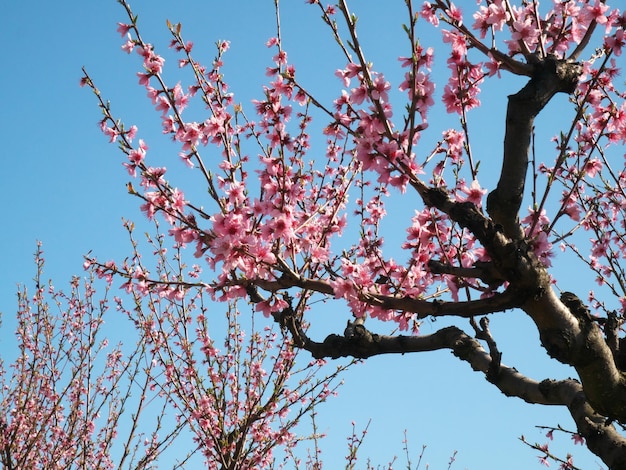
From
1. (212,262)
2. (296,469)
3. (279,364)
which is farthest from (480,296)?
(296,469)

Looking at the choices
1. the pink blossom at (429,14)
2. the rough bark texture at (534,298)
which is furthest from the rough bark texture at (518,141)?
the pink blossom at (429,14)

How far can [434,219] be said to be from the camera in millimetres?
3301

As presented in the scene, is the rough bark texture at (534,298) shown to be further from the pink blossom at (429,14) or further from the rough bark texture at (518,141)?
the pink blossom at (429,14)

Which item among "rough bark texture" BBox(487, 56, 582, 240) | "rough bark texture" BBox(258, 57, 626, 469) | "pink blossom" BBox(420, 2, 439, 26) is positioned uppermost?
"pink blossom" BBox(420, 2, 439, 26)

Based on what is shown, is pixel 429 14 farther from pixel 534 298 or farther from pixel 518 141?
pixel 534 298

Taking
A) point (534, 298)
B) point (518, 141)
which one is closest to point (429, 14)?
point (518, 141)

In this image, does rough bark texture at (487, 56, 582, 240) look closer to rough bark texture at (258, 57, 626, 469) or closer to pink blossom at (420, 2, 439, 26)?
rough bark texture at (258, 57, 626, 469)

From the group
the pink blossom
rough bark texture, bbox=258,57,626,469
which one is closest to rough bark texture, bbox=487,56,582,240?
rough bark texture, bbox=258,57,626,469

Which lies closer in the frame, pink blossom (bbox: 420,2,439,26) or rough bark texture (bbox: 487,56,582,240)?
rough bark texture (bbox: 487,56,582,240)

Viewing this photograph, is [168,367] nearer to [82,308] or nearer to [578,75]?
[82,308]

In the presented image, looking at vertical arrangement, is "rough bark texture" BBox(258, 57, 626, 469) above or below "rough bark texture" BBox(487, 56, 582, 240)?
below

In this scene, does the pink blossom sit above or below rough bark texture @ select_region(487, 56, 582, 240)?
above

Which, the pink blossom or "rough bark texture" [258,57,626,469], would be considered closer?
"rough bark texture" [258,57,626,469]

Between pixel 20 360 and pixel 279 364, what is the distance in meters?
4.16
